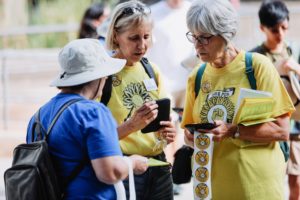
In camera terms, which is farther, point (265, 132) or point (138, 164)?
point (265, 132)

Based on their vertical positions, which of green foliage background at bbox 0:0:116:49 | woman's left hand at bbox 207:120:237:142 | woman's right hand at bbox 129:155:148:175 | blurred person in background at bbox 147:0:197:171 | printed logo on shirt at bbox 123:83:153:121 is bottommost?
green foliage background at bbox 0:0:116:49

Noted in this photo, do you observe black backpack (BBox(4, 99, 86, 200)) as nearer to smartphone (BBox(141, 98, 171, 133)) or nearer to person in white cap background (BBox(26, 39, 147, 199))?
person in white cap background (BBox(26, 39, 147, 199))

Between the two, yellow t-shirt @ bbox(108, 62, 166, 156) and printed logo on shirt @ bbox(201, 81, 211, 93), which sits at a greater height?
printed logo on shirt @ bbox(201, 81, 211, 93)

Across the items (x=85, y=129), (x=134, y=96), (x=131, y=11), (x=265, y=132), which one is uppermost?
(x=131, y=11)

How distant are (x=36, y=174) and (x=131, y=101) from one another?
1.06 meters

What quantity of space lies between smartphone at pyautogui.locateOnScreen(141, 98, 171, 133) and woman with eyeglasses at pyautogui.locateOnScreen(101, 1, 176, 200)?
35 mm

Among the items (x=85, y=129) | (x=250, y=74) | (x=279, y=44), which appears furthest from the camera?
(x=279, y=44)

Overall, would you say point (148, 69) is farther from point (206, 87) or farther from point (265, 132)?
point (265, 132)

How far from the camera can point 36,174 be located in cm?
361

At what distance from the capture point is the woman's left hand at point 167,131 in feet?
14.7

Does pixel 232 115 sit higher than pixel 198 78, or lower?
lower

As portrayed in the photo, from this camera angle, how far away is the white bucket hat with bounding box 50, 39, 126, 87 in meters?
3.74

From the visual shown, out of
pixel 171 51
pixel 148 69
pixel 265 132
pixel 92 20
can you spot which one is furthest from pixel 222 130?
pixel 92 20

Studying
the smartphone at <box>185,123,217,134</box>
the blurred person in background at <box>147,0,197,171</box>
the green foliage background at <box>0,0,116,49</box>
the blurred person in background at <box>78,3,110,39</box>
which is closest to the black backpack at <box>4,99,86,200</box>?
the smartphone at <box>185,123,217,134</box>
